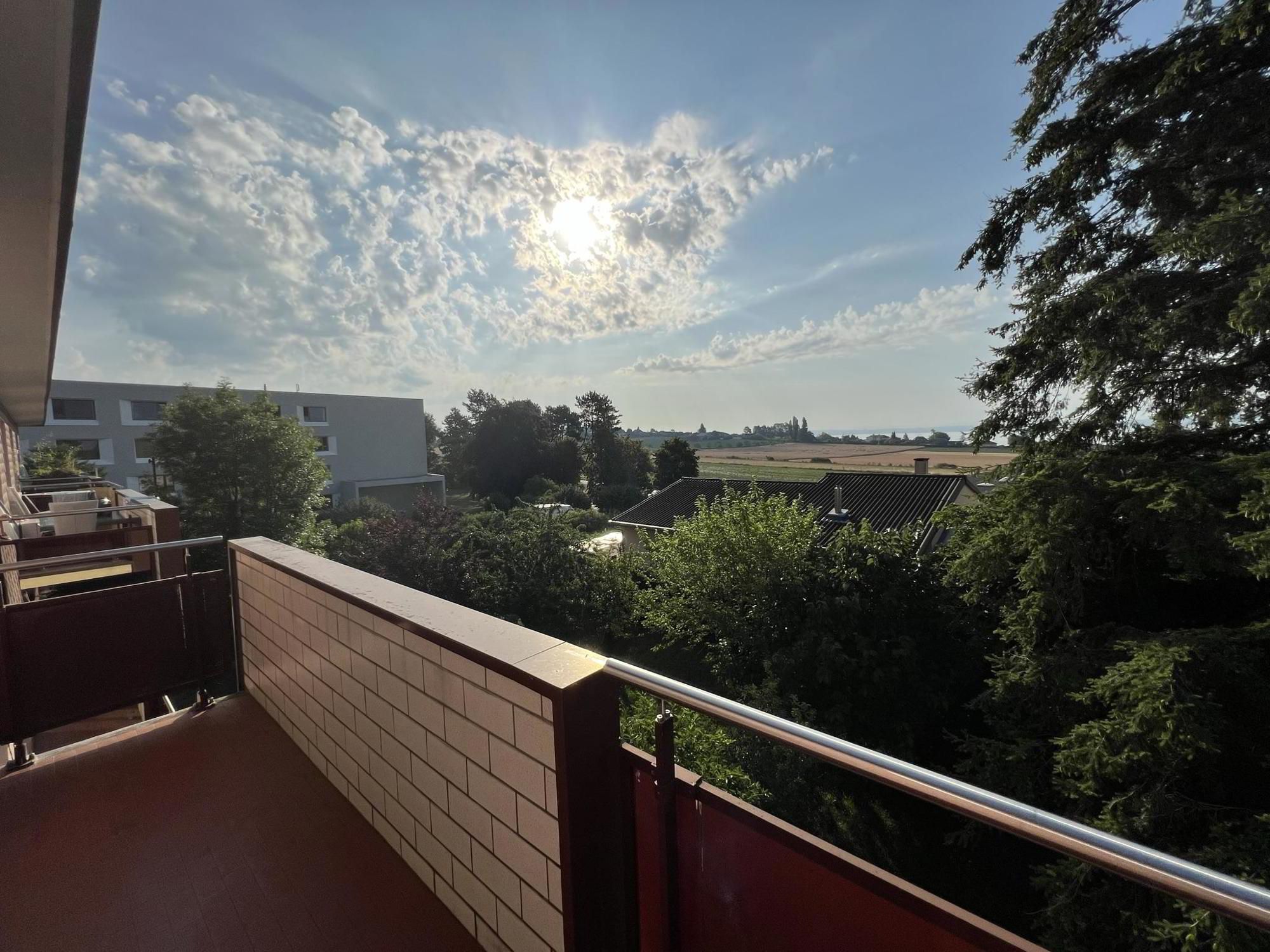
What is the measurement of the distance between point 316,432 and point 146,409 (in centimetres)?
681

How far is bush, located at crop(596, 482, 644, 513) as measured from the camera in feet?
110

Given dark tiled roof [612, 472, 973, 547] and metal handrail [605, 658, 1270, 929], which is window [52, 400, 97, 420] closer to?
dark tiled roof [612, 472, 973, 547]

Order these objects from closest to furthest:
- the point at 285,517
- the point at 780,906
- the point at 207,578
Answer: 1. the point at 780,906
2. the point at 207,578
3. the point at 285,517

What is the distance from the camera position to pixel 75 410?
2336cm

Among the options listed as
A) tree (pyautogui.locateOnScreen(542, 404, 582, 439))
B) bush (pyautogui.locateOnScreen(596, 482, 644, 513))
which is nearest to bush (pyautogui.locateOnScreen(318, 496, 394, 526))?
bush (pyautogui.locateOnScreen(596, 482, 644, 513))

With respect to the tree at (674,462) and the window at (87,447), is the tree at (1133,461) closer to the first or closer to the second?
the tree at (674,462)

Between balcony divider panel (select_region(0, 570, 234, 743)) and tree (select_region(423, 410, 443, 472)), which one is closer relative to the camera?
balcony divider panel (select_region(0, 570, 234, 743))

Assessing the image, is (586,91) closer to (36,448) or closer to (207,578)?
(207,578)

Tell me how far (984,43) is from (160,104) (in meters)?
8.70

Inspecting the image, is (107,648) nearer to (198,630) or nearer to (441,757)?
(198,630)

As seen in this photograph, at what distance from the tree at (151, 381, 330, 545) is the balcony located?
49.7 ft

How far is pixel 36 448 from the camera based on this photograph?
21.9m

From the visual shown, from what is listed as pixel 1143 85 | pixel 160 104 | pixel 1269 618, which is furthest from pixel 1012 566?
pixel 160 104

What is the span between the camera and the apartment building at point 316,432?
23.3 metres
